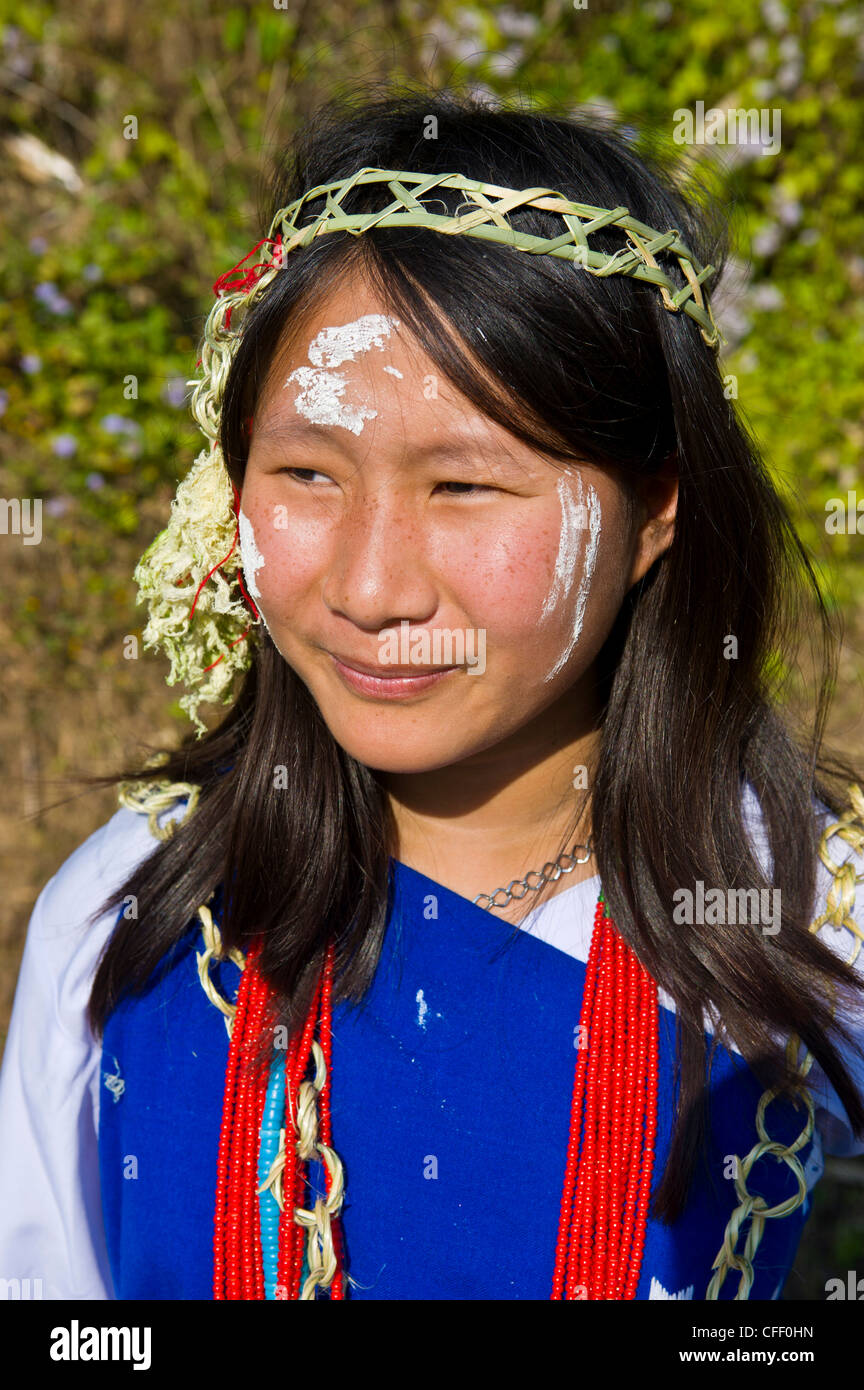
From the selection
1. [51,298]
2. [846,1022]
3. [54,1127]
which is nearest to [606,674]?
[846,1022]

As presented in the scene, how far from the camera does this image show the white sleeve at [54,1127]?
1.64 metres

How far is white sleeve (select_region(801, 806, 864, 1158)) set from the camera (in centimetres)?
159

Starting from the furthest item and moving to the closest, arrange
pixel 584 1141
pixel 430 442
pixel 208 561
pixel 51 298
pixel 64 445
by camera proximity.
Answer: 1. pixel 51 298
2. pixel 64 445
3. pixel 208 561
4. pixel 584 1141
5. pixel 430 442

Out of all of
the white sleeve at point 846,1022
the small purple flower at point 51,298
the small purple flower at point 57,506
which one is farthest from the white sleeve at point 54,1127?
the small purple flower at point 51,298

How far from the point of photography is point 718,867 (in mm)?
1600

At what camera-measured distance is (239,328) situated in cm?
156

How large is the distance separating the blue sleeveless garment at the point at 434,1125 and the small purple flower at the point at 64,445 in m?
2.85

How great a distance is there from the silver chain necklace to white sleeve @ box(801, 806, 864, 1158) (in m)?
0.34

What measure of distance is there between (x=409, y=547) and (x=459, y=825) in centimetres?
49

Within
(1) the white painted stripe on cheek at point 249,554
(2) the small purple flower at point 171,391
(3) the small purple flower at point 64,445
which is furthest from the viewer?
(3) the small purple flower at point 64,445

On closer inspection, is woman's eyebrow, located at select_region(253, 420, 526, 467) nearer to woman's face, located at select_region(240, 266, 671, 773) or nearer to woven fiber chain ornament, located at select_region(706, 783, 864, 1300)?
woman's face, located at select_region(240, 266, 671, 773)

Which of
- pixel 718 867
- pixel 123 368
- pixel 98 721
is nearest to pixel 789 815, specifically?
pixel 718 867

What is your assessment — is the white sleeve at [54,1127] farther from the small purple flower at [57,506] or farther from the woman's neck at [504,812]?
the small purple flower at [57,506]

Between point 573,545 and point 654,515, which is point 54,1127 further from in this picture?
point 654,515
